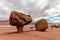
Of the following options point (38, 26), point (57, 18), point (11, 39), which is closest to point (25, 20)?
point (38, 26)

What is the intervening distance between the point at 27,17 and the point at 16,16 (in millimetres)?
977

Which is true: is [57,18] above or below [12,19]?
above

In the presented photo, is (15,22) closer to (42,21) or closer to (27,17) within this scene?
(27,17)

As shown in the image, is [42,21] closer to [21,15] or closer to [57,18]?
[21,15]

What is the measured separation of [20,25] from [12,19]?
2.52 ft

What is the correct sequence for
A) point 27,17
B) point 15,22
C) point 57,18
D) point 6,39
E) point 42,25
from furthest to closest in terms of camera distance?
point 57,18 → point 42,25 → point 27,17 → point 15,22 → point 6,39

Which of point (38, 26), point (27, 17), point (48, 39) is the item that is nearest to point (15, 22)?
point (27, 17)

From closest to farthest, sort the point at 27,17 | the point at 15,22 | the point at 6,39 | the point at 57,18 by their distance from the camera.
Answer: the point at 6,39, the point at 15,22, the point at 27,17, the point at 57,18

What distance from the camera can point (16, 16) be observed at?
11203 mm

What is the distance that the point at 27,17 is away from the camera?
11.8 metres

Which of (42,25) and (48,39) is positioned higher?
(42,25)

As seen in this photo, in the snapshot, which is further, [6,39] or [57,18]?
[57,18]

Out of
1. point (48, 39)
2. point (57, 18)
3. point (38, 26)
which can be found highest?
point (57, 18)

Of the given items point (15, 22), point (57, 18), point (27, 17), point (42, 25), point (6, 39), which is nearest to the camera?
point (6, 39)
